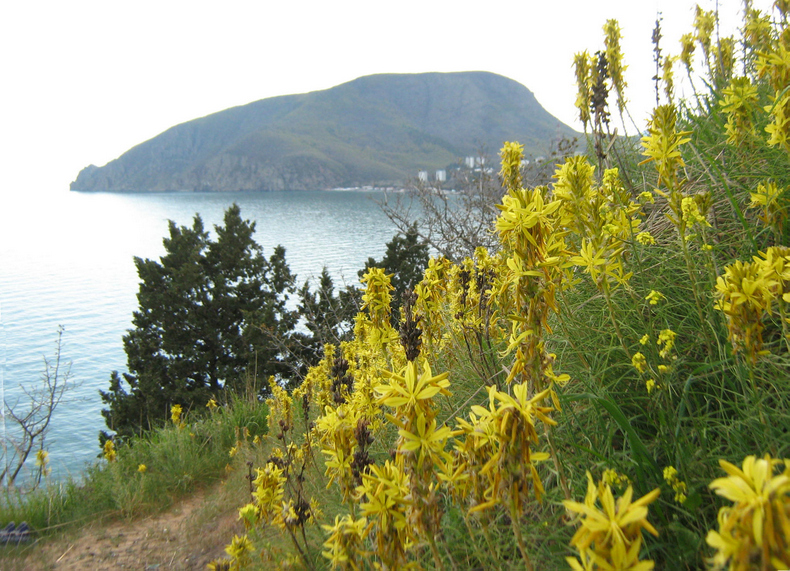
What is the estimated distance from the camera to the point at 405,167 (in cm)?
18138

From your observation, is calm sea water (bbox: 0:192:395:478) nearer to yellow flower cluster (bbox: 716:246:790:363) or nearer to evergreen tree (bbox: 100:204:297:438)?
evergreen tree (bbox: 100:204:297:438)

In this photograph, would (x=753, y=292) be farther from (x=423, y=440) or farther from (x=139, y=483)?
(x=139, y=483)

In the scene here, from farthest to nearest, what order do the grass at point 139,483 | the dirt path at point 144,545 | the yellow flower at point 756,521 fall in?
1. the grass at point 139,483
2. the dirt path at point 144,545
3. the yellow flower at point 756,521

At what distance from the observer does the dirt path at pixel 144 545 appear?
196 inches

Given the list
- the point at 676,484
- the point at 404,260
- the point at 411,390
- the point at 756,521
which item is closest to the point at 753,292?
the point at 676,484

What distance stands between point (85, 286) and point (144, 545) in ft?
136

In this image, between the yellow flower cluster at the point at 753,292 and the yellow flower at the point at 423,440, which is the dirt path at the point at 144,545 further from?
the yellow flower cluster at the point at 753,292

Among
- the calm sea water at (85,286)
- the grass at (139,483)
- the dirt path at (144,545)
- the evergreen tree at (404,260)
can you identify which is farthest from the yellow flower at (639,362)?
the evergreen tree at (404,260)

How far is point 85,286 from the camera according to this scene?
38906mm

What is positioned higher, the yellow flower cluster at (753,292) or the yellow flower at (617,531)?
the yellow flower cluster at (753,292)

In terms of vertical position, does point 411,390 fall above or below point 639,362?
above

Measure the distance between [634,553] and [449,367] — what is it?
3.39m

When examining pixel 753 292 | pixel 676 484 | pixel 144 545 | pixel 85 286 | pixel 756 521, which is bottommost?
pixel 85 286

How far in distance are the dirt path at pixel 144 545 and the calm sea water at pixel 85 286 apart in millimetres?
3946
